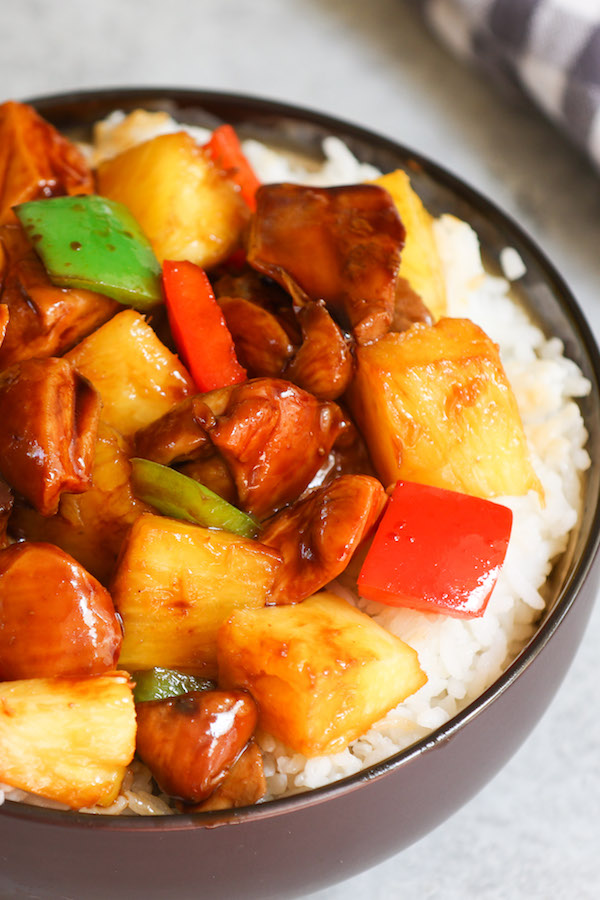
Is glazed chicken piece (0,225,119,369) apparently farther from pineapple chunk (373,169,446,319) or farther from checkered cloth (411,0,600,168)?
checkered cloth (411,0,600,168)

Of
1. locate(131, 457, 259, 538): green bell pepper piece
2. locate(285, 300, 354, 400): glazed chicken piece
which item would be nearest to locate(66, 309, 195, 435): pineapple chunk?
locate(131, 457, 259, 538): green bell pepper piece

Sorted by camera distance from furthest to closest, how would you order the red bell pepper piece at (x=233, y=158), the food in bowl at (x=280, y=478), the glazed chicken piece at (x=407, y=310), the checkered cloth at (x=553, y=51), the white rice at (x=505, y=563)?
the checkered cloth at (x=553, y=51) → the red bell pepper piece at (x=233, y=158) → the glazed chicken piece at (x=407, y=310) → the white rice at (x=505, y=563) → the food in bowl at (x=280, y=478)

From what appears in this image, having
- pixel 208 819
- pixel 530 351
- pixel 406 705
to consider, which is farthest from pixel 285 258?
pixel 208 819

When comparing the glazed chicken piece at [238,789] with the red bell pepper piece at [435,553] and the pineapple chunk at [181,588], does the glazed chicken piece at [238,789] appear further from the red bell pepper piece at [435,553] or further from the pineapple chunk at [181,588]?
the red bell pepper piece at [435,553]

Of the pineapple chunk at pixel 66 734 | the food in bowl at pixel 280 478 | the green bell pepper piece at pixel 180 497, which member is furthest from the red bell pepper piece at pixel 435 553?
the pineapple chunk at pixel 66 734

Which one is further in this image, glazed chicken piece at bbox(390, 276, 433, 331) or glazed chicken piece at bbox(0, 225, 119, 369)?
glazed chicken piece at bbox(390, 276, 433, 331)

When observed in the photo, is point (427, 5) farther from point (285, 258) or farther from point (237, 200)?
point (285, 258)

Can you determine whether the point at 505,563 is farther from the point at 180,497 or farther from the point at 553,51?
the point at 553,51
